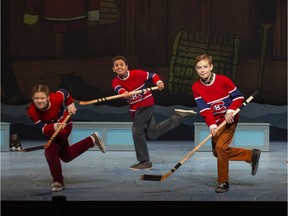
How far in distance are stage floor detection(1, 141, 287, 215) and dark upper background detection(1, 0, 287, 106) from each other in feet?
5.23

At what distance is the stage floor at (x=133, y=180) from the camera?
430 centimetres

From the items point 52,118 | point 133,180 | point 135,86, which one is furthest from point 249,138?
point 52,118

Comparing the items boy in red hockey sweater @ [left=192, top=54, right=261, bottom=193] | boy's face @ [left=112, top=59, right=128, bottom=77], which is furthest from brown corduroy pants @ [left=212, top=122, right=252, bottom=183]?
boy's face @ [left=112, top=59, right=128, bottom=77]

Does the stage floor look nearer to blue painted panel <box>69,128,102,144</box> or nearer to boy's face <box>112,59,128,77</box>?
blue painted panel <box>69,128,102,144</box>

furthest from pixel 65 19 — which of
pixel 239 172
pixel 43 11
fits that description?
→ pixel 239 172

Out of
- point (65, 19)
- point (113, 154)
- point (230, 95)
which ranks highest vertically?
point (65, 19)

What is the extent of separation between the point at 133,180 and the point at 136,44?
141 inches

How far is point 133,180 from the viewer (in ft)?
16.5

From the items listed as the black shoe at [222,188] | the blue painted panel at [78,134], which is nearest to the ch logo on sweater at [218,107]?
the black shoe at [222,188]
